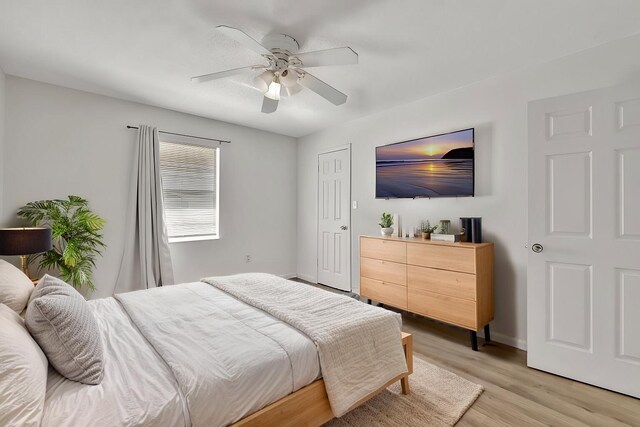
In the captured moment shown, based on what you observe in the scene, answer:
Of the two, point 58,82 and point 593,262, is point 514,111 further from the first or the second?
point 58,82

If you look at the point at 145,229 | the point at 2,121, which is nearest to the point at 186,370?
the point at 145,229

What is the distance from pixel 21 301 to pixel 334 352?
179 cm

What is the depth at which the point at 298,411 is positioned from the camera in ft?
4.84

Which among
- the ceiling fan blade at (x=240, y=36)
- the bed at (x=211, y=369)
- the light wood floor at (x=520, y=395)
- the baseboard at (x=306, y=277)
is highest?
the ceiling fan blade at (x=240, y=36)

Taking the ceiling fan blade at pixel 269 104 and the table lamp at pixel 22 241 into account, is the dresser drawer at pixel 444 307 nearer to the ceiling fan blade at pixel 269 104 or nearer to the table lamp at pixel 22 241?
the ceiling fan blade at pixel 269 104

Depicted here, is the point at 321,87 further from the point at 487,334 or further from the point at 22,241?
the point at 487,334

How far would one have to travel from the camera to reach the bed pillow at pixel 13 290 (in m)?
1.66

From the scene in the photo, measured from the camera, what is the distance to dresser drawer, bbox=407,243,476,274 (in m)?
2.70

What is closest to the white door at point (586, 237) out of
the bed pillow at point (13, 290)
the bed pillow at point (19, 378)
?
the bed pillow at point (19, 378)

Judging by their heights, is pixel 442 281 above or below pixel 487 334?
above

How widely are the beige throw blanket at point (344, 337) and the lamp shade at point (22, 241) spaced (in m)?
1.62

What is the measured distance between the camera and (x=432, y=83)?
308 cm

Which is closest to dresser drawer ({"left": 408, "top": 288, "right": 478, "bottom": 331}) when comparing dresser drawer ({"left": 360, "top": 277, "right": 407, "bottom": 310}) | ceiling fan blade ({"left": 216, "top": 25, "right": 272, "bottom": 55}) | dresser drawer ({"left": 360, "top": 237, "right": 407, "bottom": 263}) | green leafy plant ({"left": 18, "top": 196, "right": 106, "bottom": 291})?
dresser drawer ({"left": 360, "top": 277, "right": 407, "bottom": 310})

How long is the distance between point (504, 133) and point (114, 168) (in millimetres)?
4206
